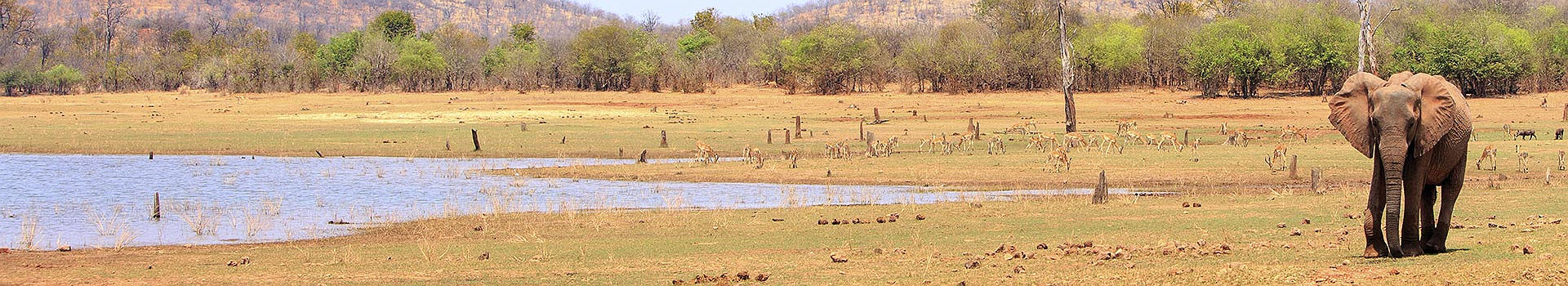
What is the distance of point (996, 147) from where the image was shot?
35.3 m

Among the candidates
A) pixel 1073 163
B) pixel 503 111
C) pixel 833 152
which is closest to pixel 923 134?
pixel 833 152

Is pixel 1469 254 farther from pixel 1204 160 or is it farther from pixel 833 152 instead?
pixel 833 152

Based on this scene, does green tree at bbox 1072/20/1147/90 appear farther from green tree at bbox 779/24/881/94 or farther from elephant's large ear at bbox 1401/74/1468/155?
elephant's large ear at bbox 1401/74/1468/155

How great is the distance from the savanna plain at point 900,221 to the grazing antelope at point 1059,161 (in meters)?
0.13

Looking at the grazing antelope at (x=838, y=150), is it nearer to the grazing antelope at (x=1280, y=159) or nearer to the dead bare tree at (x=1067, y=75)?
the grazing antelope at (x=1280, y=159)

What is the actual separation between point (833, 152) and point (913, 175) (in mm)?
5880

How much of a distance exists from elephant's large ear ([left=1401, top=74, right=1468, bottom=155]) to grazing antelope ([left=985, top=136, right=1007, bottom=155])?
76.0 ft

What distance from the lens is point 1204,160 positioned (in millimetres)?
30203

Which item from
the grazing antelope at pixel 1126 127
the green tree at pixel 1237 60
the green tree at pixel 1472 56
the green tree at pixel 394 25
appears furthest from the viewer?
the green tree at pixel 394 25

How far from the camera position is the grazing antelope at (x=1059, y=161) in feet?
94.1

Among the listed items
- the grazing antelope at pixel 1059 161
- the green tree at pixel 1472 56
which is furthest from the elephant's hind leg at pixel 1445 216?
the green tree at pixel 1472 56

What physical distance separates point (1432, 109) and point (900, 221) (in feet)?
29.0

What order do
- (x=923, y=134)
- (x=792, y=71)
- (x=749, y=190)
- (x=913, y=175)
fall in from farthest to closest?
1. (x=792, y=71)
2. (x=923, y=134)
3. (x=913, y=175)
4. (x=749, y=190)

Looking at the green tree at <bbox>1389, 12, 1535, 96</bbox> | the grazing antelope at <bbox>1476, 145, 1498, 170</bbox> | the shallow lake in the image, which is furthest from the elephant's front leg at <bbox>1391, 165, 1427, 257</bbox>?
the green tree at <bbox>1389, 12, 1535, 96</bbox>
